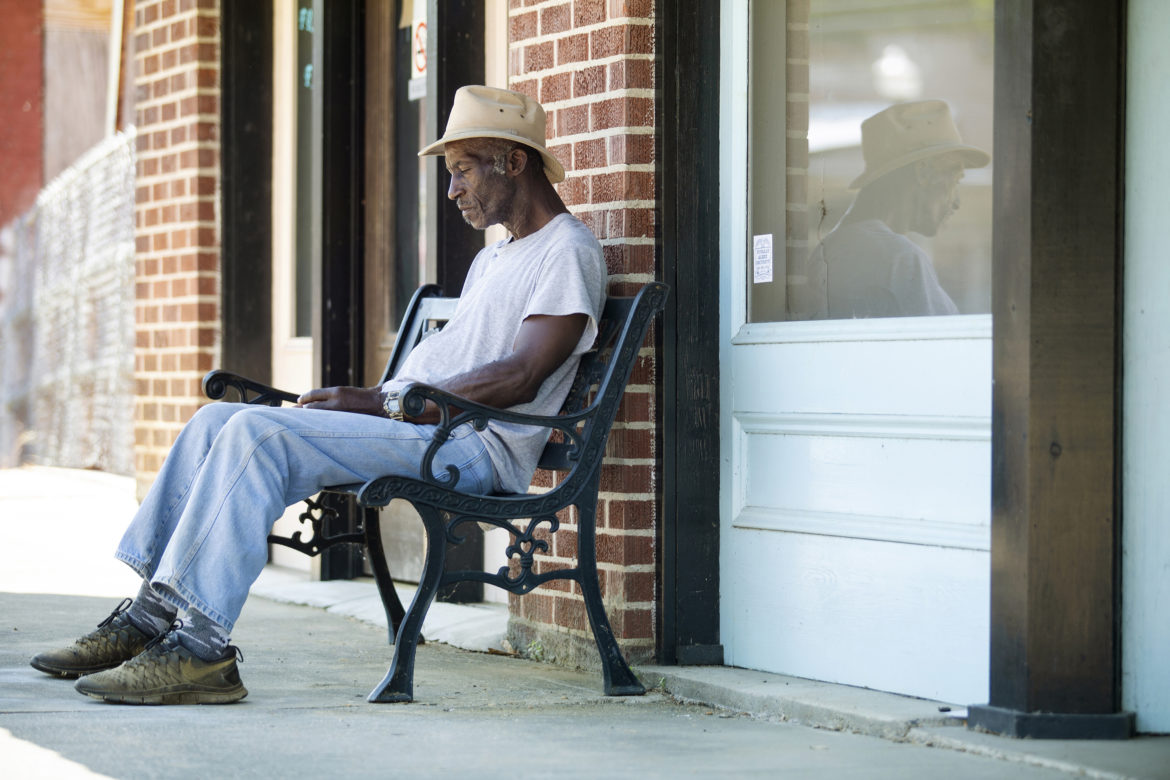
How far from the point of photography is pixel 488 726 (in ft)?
12.2

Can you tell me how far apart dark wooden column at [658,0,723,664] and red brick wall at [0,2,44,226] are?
42.4 ft

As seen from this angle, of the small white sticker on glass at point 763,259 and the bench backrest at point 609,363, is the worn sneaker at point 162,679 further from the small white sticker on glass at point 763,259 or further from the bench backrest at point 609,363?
the small white sticker on glass at point 763,259

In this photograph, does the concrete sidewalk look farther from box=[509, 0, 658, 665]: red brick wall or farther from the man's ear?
the man's ear

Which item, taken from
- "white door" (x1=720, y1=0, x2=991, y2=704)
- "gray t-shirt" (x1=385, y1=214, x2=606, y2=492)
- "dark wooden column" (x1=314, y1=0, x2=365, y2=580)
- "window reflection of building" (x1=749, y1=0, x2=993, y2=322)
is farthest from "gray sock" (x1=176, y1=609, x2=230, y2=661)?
"dark wooden column" (x1=314, y1=0, x2=365, y2=580)

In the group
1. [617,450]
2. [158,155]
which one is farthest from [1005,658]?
[158,155]

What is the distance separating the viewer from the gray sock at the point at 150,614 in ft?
13.6

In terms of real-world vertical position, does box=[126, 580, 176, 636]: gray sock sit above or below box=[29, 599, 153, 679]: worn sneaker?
above

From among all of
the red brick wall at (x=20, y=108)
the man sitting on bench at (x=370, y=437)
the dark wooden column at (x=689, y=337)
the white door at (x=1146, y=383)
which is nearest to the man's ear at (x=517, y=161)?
the man sitting on bench at (x=370, y=437)

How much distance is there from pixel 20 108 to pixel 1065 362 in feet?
47.6

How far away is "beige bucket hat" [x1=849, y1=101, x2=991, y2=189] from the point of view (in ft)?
12.8

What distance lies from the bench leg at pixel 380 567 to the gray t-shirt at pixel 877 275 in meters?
1.49

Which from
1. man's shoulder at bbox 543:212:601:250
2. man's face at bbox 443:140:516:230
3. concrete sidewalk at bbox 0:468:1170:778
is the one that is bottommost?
concrete sidewalk at bbox 0:468:1170:778

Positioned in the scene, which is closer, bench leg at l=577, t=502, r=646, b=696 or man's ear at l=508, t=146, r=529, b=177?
bench leg at l=577, t=502, r=646, b=696

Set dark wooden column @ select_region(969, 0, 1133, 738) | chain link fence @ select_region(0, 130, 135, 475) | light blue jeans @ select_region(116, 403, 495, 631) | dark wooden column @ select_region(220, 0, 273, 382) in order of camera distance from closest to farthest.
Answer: dark wooden column @ select_region(969, 0, 1133, 738)
light blue jeans @ select_region(116, 403, 495, 631)
dark wooden column @ select_region(220, 0, 273, 382)
chain link fence @ select_region(0, 130, 135, 475)
